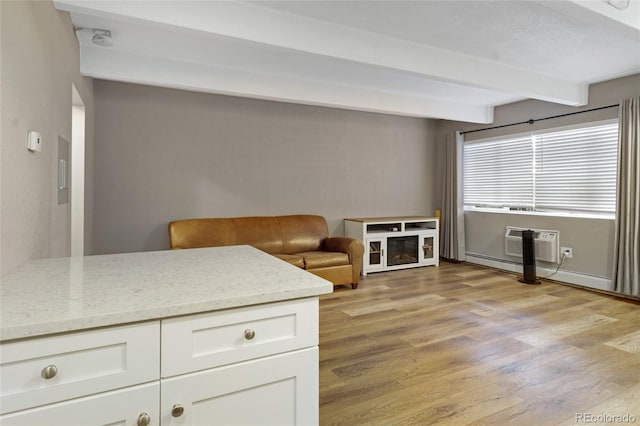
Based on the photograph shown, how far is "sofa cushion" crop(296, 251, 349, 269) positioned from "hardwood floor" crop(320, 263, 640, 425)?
14.1 inches

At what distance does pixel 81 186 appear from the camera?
11.1 feet

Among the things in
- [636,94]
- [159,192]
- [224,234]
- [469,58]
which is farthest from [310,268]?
[636,94]

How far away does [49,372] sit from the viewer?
2.89 ft

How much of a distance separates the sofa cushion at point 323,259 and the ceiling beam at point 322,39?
221cm

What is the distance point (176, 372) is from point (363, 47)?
2.79 metres

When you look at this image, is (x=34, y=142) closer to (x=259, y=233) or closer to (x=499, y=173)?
(x=259, y=233)

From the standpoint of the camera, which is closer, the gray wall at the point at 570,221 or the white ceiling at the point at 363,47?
the white ceiling at the point at 363,47

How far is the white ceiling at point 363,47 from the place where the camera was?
246cm

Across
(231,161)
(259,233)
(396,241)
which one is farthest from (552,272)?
(231,161)

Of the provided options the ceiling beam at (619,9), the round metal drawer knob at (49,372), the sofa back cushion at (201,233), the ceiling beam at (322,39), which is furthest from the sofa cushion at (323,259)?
the round metal drawer knob at (49,372)

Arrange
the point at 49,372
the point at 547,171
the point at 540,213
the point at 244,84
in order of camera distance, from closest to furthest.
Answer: the point at 49,372 → the point at 244,84 → the point at 547,171 → the point at 540,213

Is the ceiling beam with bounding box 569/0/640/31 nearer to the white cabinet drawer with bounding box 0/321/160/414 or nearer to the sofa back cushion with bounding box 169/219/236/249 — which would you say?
the white cabinet drawer with bounding box 0/321/160/414

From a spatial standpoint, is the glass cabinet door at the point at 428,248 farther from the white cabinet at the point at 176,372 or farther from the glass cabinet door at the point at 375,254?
the white cabinet at the point at 176,372

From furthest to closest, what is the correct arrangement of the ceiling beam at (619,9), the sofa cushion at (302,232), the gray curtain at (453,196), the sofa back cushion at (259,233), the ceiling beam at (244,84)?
1. the gray curtain at (453,196)
2. the sofa cushion at (302,232)
3. the sofa back cushion at (259,233)
4. the ceiling beam at (244,84)
5. the ceiling beam at (619,9)
